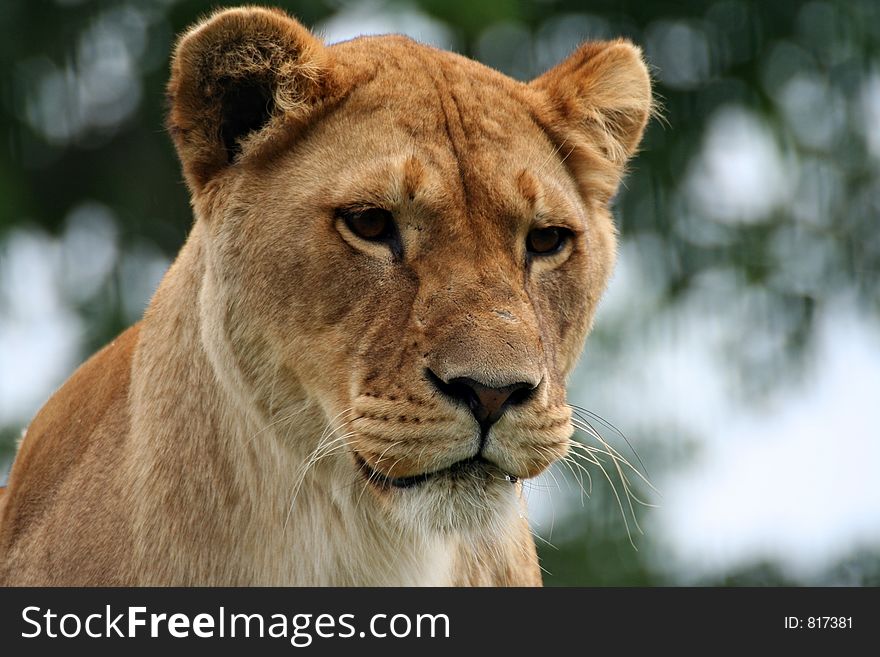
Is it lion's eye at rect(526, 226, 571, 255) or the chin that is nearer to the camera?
the chin

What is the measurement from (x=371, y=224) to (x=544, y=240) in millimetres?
478

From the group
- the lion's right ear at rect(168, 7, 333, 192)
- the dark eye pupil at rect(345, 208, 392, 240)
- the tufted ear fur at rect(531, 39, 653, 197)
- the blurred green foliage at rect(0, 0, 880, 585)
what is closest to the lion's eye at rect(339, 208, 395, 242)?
the dark eye pupil at rect(345, 208, 392, 240)

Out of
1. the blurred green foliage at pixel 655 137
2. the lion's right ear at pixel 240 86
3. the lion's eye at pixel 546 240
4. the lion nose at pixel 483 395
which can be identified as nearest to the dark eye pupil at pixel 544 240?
the lion's eye at pixel 546 240

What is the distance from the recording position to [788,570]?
1288 cm

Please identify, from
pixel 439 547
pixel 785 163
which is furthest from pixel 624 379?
pixel 439 547

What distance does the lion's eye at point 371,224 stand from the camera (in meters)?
3.65

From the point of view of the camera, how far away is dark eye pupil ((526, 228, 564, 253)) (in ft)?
12.5

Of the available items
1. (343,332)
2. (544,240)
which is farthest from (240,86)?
(544,240)

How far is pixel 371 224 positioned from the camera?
365cm

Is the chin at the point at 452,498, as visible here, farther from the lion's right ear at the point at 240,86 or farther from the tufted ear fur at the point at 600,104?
the tufted ear fur at the point at 600,104

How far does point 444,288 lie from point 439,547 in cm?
76

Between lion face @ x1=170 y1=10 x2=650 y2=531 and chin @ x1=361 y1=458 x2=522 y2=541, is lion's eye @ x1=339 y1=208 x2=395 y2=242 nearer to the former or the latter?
lion face @ x1=170 y1=10 x2=650 y2=531

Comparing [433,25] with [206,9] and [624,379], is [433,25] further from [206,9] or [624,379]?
[624,379]

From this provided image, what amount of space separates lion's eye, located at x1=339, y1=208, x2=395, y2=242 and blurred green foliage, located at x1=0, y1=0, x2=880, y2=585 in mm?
8359
